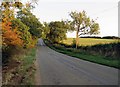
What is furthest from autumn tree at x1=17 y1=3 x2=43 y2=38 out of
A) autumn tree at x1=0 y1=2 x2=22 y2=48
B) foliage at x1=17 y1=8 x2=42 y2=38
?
autumn tree at x1=0 y1=2 x2=22 y2=48

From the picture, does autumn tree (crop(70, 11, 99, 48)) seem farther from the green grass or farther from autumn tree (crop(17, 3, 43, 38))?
the green grass

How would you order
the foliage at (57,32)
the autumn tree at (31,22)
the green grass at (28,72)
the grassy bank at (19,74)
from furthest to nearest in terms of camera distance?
the foliage at (57,32), the autumn tree at (31,22), the grassy bank at (19,74), the green grass at (28,72)

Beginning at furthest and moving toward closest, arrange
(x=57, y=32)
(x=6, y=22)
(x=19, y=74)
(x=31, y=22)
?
1. (x=57, y=32)
2. (x=31, y=22)
3. (x=6, y=22)
4. (x=19, y=74)

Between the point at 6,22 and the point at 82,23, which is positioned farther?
the point at 82,23

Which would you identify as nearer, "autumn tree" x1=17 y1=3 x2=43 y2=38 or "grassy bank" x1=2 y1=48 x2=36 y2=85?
"grassy bank" x1=2 y1=48 x2=36 y2=85

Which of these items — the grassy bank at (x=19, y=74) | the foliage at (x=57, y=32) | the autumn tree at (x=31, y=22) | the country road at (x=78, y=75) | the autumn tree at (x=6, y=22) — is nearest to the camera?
the country road at (x=78, y=75)

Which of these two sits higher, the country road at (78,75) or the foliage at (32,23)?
the foliage at (32,23)

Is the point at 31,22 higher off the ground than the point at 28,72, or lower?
higher

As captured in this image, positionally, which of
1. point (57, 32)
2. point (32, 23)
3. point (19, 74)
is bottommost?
point (57, 32)

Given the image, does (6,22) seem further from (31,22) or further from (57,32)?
(57,32)

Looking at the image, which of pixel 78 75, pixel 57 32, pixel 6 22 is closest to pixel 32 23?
pixel 57 32

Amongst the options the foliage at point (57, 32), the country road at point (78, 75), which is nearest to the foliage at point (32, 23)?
the foliage at point (57, 32)

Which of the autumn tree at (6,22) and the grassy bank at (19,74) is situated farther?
the autumn tree at (6,22)

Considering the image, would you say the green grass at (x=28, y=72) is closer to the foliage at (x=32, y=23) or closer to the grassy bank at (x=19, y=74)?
the grassy bank at (x=19, y=74)
